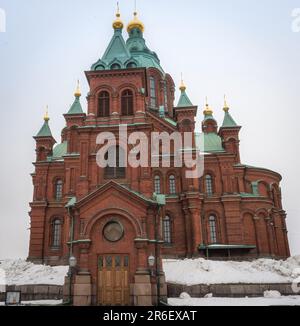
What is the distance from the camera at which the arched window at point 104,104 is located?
2519 cm

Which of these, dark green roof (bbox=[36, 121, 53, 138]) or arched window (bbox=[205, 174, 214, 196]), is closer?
arched window (bbox=[205, 174, 214, 196])

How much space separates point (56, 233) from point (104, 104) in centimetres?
1575

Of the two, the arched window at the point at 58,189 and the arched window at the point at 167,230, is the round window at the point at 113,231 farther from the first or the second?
the arched window at the point at 58,189

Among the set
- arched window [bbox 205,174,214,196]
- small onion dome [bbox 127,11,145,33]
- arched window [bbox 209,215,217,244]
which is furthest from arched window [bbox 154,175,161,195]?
small onion dome [bbox 127,11,145,33]

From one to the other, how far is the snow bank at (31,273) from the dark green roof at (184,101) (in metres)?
19.9

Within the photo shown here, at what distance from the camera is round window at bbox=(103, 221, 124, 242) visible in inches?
818

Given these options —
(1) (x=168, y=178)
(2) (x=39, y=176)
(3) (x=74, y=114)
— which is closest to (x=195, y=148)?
(1) (x=168, y=178)

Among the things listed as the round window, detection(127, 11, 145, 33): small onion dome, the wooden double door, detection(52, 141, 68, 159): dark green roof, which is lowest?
the wooden double door

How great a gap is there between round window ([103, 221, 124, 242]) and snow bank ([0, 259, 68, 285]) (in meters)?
7.02

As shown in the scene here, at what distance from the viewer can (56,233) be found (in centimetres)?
3488

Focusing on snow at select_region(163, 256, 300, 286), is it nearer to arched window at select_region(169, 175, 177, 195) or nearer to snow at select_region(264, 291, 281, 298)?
snow at select_region(264, 291, 281, 298)


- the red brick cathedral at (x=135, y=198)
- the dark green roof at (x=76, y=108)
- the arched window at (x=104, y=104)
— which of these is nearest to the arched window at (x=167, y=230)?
the red brick cathedral at (x=135, y=198)

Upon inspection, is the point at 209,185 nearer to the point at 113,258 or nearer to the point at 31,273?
the point at 113,258
